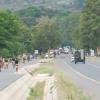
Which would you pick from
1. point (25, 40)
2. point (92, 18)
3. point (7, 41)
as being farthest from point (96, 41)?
point (25, 40)

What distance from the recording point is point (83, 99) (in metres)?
19.8

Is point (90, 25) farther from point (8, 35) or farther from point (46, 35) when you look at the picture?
point (46, 35)

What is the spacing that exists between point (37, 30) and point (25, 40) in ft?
31.1

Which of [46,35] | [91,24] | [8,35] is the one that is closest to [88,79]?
[8,35]

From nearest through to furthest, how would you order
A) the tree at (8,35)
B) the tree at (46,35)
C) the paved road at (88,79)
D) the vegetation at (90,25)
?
the paved road at (88,79)
the tree at (8,35)
the vegetation at (90,25)
the tree at (46,35)

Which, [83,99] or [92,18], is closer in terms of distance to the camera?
[83,99]

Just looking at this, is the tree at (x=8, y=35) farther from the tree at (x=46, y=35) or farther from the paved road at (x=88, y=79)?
the paved road at (x=88, y=79)

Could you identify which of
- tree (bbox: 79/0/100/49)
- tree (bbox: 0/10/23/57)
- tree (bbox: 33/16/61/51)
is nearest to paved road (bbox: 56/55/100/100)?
tree (bbox: 0/10/23/57)

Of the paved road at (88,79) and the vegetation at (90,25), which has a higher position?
the vegetation at (90,25)

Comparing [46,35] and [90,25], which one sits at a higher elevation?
[90,25]

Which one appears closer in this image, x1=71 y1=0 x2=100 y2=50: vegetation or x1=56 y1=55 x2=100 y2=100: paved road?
x1=56 y1=55 x2=100 y2=100: paved road

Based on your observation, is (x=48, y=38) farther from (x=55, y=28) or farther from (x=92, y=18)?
(x=92, y=18)

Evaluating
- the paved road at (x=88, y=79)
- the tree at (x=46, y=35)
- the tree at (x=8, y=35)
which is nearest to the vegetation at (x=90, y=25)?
the tree at (x=8, y=35)

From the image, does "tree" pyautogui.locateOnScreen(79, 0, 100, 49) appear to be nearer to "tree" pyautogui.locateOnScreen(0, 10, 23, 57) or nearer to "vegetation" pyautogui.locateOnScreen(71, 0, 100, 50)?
"vegetation" pyautogui.locateOnScreen(71, 0, 100, 50)
